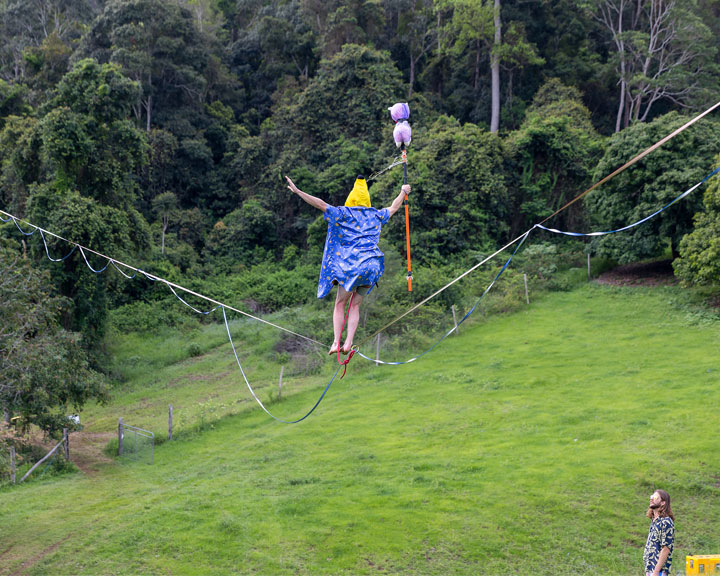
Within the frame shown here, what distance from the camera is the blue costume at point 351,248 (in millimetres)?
6633

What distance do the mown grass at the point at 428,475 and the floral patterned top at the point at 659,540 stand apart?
319 cm

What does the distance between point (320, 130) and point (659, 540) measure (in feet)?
81.4

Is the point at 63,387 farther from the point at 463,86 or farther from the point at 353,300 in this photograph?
the point at 463,86

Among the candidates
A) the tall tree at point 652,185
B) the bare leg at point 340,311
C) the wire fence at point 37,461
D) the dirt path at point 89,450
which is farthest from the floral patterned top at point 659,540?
the tall tree at point 652,185

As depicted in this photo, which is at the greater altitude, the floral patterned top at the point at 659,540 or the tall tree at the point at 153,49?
the tall tree at the point at 153,49

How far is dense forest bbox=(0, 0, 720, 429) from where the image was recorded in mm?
20484

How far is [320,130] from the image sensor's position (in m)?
29.7

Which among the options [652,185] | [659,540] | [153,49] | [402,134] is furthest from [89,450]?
[153,49]

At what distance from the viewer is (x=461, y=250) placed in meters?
24.3

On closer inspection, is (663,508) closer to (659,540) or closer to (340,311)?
(659,540)

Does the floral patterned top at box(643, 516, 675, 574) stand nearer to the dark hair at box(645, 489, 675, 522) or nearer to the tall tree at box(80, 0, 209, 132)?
the dark hair at box(645, 489, 675, 522)

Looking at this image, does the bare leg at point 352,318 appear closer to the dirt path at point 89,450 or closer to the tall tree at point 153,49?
the dirt path at point 89,450

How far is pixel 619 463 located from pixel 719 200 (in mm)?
8636

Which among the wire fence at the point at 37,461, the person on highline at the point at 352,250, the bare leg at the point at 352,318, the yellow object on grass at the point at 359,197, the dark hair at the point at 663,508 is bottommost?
the wire fence at the point at 37,461
